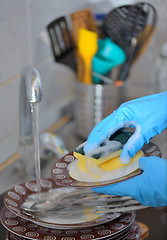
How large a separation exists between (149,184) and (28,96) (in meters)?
0.26

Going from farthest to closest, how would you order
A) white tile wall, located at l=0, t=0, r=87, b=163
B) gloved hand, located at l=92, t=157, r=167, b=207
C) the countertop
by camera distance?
white tile wall, located at l=0, t=0, r=87, b=163 < the countertop < gloved hand, located at l=92, t=157, r=167, b=207

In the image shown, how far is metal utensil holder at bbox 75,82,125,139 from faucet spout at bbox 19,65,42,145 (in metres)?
0.20

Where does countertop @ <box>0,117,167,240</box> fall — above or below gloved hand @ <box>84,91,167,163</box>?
below

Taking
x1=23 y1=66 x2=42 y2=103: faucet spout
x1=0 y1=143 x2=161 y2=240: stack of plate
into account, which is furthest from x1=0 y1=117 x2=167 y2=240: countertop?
x1=23 y1=66 x2=42 y2=103: faucet spout

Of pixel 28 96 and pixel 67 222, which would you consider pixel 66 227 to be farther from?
pixel 28 96

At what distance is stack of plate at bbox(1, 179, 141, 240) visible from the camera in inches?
26.0

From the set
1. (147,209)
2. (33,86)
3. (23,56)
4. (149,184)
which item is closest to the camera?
(149,184)

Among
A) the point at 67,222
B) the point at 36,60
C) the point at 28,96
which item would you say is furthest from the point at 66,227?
the point at 36,60

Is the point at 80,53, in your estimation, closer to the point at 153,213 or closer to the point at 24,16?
the point at 24,16

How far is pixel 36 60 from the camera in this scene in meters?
1.13

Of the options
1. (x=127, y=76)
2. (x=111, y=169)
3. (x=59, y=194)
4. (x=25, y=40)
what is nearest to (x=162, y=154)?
(x=111, y=169)

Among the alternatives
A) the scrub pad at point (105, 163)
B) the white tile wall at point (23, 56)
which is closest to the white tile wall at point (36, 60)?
the white tile wall at point (23, 56)

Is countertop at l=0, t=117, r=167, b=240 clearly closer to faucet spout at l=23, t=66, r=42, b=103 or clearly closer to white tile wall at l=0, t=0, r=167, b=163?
white tile wall at l=0, t=0, r=167, b=163

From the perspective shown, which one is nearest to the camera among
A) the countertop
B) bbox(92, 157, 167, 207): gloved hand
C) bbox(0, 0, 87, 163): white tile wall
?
bbox(92, 157, 167, 207): gloved hand
